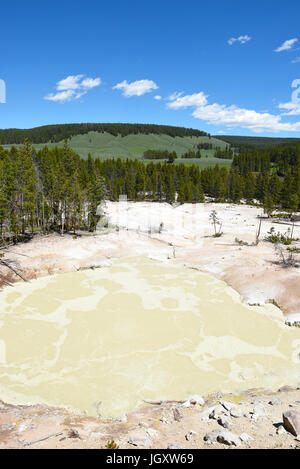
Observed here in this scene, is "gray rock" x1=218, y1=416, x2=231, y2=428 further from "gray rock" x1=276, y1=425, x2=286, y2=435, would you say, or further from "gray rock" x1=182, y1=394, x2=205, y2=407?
"gray rock" x1=182, y1=394, x2=205, y2=407

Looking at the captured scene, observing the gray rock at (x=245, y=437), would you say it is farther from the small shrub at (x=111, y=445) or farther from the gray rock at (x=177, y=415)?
the small shrub at (x=111, y=445)

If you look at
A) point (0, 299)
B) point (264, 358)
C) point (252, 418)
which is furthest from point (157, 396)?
point (0, 299)

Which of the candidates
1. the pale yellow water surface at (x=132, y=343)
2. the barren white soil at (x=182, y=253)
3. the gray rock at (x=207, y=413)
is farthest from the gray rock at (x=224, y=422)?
the barren white soil at (x=182, y=253)

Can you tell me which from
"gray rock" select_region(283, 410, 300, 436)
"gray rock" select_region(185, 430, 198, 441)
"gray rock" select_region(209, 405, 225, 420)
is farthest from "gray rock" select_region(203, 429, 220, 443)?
"gray rock" select_region(283, 410, 300, 436)

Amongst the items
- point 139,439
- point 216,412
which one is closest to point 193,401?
point 216,412

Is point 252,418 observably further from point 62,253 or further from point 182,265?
point 62,253

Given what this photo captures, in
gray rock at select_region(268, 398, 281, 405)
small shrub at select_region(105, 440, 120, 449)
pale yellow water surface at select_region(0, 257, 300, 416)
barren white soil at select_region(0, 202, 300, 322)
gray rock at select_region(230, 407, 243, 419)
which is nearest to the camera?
small shrub at select_region(105, 440, 120, 449)
